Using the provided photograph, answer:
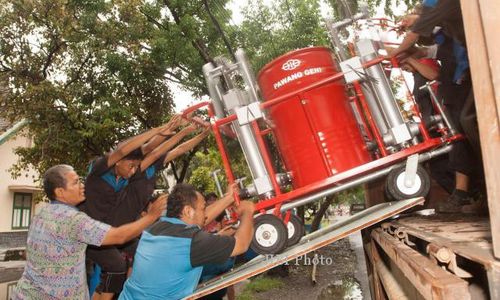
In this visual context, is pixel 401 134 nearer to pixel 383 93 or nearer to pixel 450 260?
pixel 383 93

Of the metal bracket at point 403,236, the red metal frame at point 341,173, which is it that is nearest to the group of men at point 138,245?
the red metal frame at point 341,173

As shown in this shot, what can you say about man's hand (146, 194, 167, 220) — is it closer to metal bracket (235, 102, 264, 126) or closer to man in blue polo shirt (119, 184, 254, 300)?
man in blue polo shirt (119, 184, 254, 300)

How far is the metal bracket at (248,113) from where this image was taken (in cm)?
372

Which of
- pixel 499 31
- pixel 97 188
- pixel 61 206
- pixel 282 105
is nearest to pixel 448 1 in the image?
pixel 282 105

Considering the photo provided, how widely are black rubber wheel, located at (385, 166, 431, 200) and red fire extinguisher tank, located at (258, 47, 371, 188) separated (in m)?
0.45

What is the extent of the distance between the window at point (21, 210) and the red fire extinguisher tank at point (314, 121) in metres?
22.7

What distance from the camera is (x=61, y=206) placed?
9.13 feet

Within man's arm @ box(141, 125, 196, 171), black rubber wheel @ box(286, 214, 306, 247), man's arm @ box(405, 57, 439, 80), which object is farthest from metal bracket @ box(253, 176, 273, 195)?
man's arm @ box(405, 57, 439, 80)

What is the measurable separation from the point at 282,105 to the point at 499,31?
296 cm

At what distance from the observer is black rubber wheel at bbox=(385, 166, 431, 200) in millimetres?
3360

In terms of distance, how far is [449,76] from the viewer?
136 inches

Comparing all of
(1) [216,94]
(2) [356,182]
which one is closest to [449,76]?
(2) [356,182]

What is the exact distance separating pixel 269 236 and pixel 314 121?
3.96 feet

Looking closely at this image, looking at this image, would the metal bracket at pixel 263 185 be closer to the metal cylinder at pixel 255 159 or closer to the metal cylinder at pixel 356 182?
the metal cylinder at pixel 255 159
